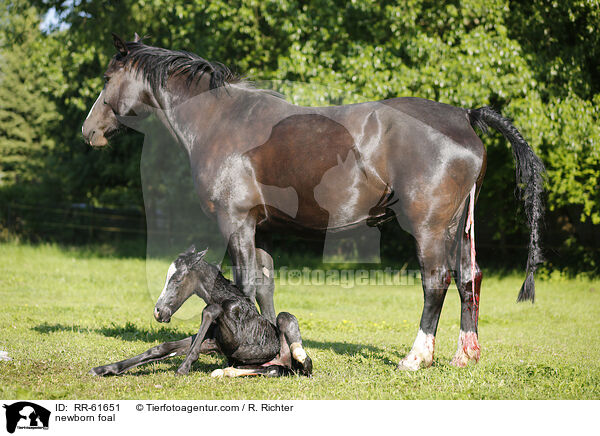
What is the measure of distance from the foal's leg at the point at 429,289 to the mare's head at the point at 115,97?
3.30m

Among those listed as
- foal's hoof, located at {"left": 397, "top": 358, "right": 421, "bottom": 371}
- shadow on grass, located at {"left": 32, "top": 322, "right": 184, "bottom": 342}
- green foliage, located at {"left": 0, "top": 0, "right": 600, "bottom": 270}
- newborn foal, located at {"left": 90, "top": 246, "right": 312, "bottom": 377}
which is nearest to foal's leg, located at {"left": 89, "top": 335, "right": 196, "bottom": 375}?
newborn foal, located at {"left": 90, "top": 246, "right": 312, "bottom": 377}

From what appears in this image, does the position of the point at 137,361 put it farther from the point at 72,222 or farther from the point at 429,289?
the point at 72,222

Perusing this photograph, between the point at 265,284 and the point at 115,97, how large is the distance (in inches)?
99.7

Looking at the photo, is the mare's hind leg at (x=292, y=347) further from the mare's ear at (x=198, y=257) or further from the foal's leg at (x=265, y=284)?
the mare's ear at (x=198, y=257)

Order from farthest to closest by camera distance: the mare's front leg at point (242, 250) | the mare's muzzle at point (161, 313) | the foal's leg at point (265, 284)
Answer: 1. the foal's leg at point (265, 284)
2. the mare's front leg at point (242, 250)
3. the mare's muzzle at point (161, 313)

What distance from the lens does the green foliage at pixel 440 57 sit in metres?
12.3

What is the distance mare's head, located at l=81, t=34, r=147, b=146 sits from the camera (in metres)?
6.05

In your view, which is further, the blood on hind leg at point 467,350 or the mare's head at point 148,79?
the mare's head at point 148,79

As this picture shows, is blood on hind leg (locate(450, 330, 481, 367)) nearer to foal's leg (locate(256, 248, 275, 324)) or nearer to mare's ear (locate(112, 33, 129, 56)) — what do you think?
foal's leg (locate(256, 248, 275, 324))

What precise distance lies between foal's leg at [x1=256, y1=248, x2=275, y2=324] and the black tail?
8.13 ft

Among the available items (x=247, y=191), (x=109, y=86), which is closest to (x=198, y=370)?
(x=247, y=191)

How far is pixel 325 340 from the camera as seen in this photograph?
25.0 feet

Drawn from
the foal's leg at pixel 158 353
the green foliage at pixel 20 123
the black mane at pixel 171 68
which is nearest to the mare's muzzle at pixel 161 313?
the foal's leg at pixel 158 353

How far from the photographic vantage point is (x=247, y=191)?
5.51 metres
